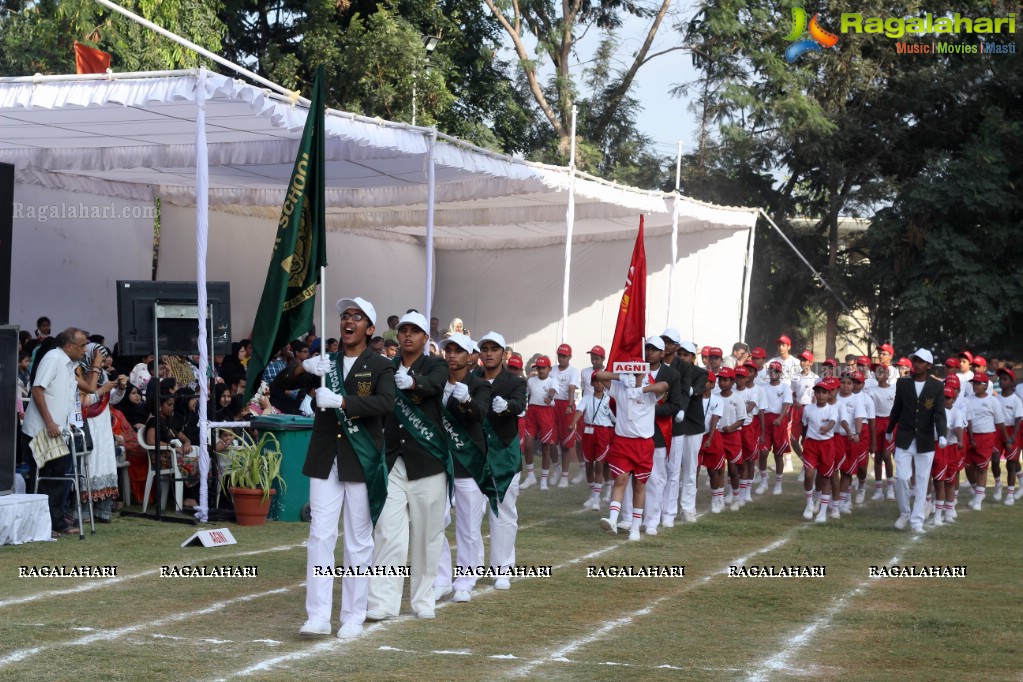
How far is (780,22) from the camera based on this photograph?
33219 millimetres

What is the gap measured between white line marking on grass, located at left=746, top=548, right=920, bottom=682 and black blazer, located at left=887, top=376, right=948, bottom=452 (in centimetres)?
387

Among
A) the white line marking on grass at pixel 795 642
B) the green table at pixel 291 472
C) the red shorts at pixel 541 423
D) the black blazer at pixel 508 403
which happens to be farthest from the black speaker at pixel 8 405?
the red shorts at pixel 541 423

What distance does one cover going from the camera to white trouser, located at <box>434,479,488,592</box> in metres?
9.23

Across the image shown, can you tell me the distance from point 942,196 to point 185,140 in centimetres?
1784

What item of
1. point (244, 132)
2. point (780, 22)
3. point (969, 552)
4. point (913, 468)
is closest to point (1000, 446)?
point (913, 468)

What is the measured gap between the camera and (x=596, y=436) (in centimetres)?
1648

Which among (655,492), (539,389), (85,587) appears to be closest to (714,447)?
(655,492)

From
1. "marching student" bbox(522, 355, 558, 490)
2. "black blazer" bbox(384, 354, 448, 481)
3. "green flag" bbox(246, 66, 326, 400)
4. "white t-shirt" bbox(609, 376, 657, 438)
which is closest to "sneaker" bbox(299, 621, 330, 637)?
"black blazer" bbox(384, 354, 448, 481)

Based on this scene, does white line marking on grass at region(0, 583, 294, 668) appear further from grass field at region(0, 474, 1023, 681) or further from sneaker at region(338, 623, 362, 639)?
sneaker at region(338, 623, 362, 639)

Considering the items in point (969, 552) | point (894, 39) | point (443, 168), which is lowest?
point (969, 552)

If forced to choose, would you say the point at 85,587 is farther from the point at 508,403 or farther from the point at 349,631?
the point at 508,403

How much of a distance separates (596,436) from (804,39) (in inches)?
753

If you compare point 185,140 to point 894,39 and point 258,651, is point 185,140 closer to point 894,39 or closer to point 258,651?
point 258,651

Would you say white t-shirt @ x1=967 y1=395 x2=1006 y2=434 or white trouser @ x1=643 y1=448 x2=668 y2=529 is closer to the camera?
white trouser @ x1=643 y1=448 x2=668 y2=529
